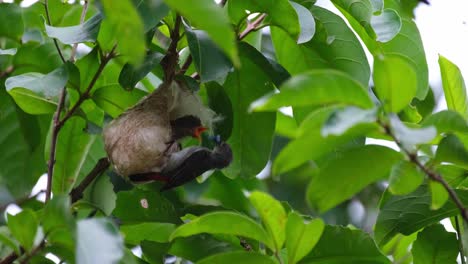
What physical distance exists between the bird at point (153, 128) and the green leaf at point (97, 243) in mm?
548

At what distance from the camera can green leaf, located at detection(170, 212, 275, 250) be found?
1.37 m

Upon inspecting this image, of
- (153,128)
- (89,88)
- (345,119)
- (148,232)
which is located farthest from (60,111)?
(345,119)

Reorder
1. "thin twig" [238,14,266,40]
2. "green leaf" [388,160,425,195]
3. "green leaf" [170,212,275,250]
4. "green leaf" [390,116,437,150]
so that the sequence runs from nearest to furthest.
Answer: "green leaf" [390,116,437,150], "green leaf" [388,160,425,195], "green leaf" [170,212,275,250], "thin twig" [238,14,266,40]

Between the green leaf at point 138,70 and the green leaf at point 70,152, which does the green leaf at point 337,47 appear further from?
the green leaf at point 70,152

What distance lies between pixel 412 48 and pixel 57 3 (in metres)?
0.93

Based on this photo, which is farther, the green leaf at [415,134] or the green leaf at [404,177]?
the green leaf at [404,177]

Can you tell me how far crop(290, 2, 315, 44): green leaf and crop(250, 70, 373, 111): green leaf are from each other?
1.57ft

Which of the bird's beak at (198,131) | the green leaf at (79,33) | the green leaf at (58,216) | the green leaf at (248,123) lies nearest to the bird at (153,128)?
the bird's beak at (198,131)

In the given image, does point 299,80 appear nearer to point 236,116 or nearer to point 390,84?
point 390,84

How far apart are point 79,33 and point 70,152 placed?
46cm

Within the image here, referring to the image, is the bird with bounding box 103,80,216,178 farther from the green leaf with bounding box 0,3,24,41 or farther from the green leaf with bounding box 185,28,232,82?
the green leaf with bounding box 0,3,24,41

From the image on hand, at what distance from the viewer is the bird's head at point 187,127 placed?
5.74 ft

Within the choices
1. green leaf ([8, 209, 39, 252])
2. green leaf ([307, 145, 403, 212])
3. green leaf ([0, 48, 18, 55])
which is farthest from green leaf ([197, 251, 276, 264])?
green leaf ([0, 48, 18, 55])

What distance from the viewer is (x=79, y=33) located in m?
1.58
